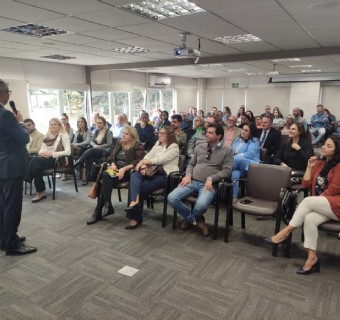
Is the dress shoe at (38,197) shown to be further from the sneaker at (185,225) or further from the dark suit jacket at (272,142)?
the dark suit jacket at (272,142)

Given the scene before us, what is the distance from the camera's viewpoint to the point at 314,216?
257 centimetres

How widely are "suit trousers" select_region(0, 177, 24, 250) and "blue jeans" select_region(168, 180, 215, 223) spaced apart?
1.52 meters

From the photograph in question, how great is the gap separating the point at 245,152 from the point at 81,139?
11.1 feet

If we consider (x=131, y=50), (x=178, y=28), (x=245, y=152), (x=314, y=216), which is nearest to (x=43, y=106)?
(x=131, y=50)

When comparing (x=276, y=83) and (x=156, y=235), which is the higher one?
(x=276, y=83)

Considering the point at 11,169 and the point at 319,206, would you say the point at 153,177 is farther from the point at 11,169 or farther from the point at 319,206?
the point at 319,206

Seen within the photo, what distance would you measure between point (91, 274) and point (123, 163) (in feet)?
5.53

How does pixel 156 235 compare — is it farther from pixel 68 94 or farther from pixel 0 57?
pixel 68 94

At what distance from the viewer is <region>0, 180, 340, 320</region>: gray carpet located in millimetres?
2127

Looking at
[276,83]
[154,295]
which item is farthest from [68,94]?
[276,83]

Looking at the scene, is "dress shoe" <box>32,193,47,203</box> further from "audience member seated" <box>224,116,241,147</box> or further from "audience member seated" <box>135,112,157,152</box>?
"audience member seated" <box>224,116,241,147</box>

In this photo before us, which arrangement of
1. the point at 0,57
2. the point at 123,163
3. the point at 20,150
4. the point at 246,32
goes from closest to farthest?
1. the point at 20,150
2. the point at 123,163
3. the point at 246,32
4. the point at 0,57

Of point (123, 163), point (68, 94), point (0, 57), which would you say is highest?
point (0, 57)

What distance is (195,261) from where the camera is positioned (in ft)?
9.15
